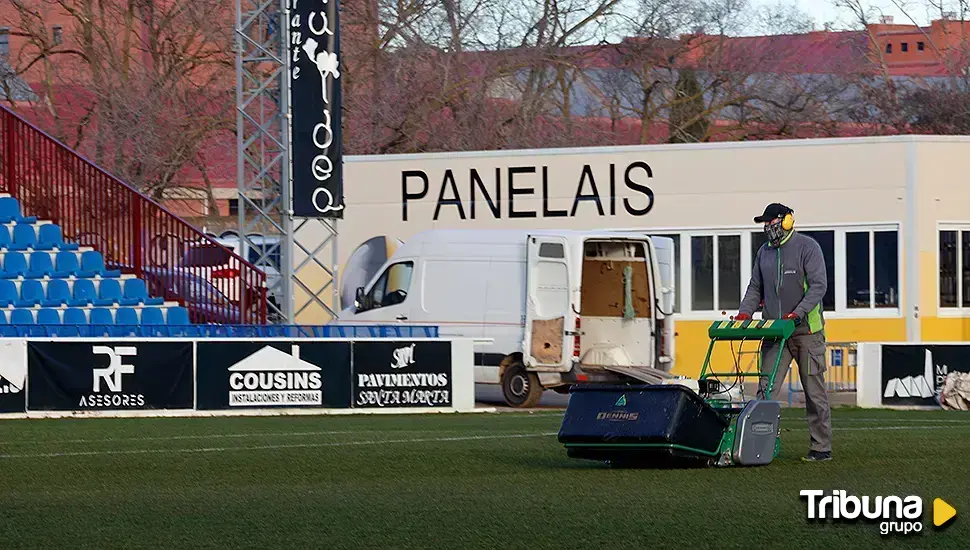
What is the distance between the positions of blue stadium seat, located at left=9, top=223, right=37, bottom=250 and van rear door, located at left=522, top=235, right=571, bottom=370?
320 inches

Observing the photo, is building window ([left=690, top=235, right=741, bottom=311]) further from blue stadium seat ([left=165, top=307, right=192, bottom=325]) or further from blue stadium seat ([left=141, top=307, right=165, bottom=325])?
blue stadium seat ([left=141, top=307, right=165, bottom=325])

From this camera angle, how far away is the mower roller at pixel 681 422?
35.6 ft

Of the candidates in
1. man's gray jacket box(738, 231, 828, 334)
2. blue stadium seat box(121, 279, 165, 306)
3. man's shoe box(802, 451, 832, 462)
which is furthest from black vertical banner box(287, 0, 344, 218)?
man's shoe box(802, 451, 832, 462)

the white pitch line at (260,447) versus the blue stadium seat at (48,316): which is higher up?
the blue stadium seat at (48,316)

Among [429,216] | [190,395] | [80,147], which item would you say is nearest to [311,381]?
[190,395]

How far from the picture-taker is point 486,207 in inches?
1141

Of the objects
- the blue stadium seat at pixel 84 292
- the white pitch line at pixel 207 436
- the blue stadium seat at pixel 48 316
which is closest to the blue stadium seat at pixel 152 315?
the blue stadium seat at pixel 84 292

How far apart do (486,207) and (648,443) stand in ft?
60.1

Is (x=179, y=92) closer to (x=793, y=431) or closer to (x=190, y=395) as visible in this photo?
(x=190, y=395)

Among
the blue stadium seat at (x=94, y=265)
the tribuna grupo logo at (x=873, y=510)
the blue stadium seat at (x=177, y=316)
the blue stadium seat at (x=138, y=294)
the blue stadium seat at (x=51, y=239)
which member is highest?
the blue stadium seat at (x=51, y=239)

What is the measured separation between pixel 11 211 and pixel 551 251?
9.07 metres

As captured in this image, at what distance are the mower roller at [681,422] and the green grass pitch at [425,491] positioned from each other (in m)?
0.18

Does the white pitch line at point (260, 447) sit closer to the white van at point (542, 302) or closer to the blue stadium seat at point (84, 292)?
the white van at point (542, 302)

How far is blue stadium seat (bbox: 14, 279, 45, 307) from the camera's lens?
76.6 ft
